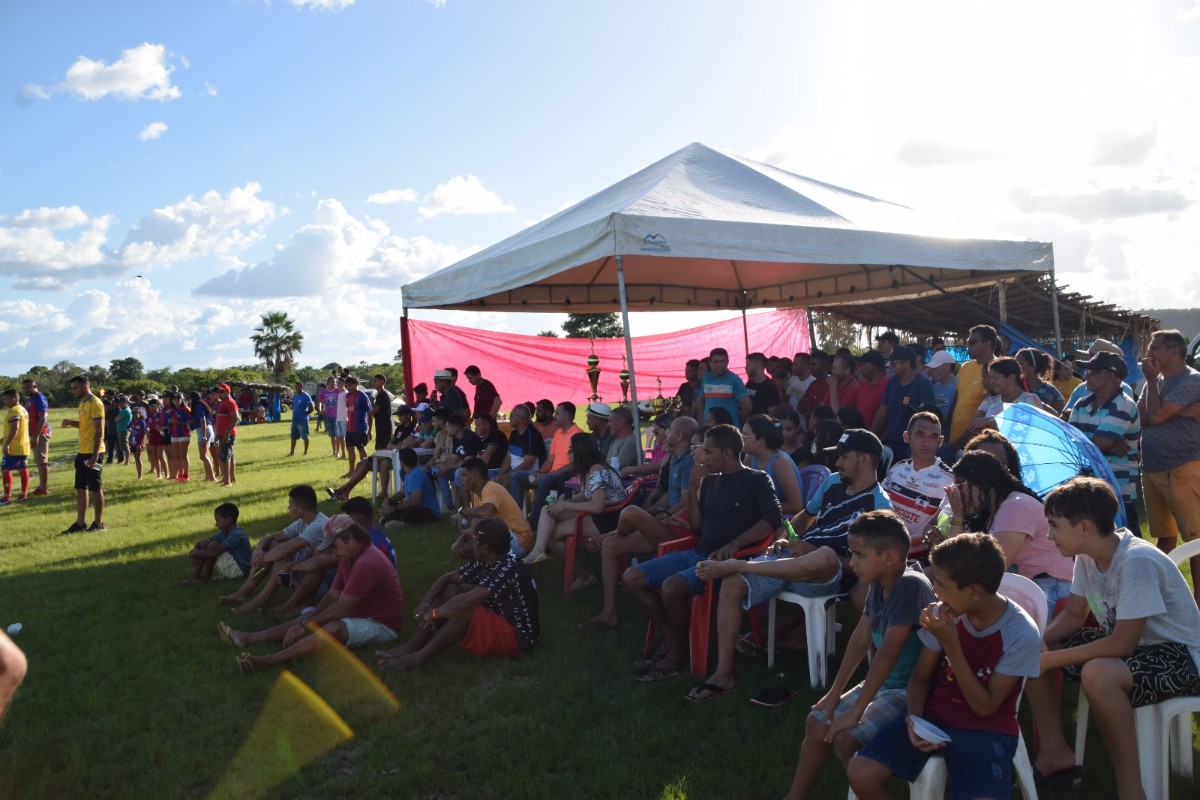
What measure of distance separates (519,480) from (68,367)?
78405 mm

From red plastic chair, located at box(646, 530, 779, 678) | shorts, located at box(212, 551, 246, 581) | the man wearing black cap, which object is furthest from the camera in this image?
shorts, located at box(212, 551, 246, 581)

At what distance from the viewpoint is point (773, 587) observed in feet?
14.6

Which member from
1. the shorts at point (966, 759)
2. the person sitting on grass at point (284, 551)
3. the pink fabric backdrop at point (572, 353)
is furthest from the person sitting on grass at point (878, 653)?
the pink fabric backdrop at point (572, 353)

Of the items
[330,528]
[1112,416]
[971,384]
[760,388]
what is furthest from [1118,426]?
[330,528]

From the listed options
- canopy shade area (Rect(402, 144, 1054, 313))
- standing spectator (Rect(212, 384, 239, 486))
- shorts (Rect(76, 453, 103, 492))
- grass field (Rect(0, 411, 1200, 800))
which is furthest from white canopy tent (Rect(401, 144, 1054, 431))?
standing spectator (Rect(212, 384, 239, 486))

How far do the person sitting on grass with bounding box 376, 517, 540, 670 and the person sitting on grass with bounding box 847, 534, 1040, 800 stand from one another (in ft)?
8.61

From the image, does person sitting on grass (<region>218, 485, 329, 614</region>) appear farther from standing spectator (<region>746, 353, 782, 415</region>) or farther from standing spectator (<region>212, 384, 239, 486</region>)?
standing spectator (<region>212, 384, 239, 486</region>)

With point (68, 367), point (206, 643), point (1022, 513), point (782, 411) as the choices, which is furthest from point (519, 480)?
point (68, 367)

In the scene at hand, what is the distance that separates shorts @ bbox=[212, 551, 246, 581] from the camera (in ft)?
23.3

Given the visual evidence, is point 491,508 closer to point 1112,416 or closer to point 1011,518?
point 1011,518

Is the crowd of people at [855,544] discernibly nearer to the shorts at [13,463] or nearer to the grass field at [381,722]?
the grass field at [381,722]

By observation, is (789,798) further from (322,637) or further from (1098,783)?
(322,637)

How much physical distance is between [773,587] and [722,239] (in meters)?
3.45

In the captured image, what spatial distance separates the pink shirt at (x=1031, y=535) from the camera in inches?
138
